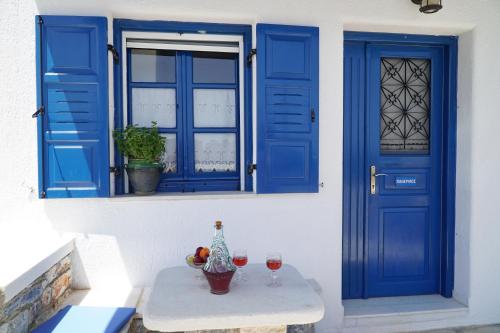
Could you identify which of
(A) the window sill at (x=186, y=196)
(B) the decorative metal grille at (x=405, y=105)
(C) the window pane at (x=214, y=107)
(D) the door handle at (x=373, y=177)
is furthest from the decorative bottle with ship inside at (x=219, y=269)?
(B) the decorative metal grille at (x=405, y=105)

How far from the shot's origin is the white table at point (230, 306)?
5.97 ft

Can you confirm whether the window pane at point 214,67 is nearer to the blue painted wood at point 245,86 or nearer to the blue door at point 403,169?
the blue painted wood at point 245,86

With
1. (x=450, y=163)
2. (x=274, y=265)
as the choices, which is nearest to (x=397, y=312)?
(x=450, y=163)

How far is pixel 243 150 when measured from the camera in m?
3.32

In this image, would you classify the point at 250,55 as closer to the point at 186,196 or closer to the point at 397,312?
the point at 186,196

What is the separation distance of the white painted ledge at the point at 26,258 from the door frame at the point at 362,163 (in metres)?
2.50

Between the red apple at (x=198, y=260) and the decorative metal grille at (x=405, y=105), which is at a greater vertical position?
the decorative metal grille at (x=405, y=105)

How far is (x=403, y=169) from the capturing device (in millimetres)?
3623

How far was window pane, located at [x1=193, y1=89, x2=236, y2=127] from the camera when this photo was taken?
337 cm

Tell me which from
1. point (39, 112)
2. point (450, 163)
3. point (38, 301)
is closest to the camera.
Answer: point (38, 301)

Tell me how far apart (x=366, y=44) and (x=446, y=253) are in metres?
2.23

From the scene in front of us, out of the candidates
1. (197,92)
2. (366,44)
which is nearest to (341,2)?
(366,44)

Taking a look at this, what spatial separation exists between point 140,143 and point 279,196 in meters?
1.26

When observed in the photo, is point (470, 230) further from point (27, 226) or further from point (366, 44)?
point (27, 226)
